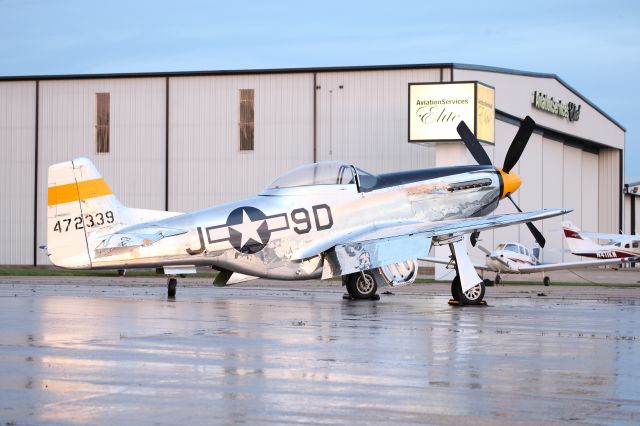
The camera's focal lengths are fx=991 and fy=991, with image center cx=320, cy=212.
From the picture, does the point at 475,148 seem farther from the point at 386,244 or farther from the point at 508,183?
the point at 386,244

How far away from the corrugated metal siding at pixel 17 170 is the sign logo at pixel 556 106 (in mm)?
29117

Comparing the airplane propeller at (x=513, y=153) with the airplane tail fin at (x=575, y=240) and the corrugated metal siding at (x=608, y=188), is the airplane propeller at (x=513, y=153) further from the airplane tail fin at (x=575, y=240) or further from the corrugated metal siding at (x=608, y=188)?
the corrugated metal siding at (x=608, y=188)

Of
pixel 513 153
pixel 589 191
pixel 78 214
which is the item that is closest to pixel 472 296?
pixel 513 153

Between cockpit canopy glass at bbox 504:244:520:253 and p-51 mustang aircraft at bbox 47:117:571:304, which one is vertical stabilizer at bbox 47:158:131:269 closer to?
p-51 mustang aircraft at bbox 47:117:571:304

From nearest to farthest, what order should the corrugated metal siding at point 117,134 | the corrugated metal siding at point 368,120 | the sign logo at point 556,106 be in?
the corrugated metal siding at point 368,120 → the corrugated metal siding at point 117,134 → the sign logo at point 556,106

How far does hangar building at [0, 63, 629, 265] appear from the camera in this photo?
51.9 m

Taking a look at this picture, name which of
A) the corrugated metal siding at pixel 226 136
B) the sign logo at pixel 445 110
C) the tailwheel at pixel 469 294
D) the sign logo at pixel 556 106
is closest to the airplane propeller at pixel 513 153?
the tailwheel at pixel 469 294

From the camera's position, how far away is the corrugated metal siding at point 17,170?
55406mm

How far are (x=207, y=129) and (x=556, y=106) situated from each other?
73.6ft

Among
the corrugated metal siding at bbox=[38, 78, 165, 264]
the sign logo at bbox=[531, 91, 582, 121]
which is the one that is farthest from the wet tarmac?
the sign logo at bbox=[531, 91, 582, 121]

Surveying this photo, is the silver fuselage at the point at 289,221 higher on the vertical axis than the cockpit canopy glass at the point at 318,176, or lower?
lower

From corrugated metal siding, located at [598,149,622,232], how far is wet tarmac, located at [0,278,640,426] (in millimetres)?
64000

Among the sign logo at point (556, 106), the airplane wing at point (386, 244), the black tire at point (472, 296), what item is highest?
the sign logo at point (556, 106)

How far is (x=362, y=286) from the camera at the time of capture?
74.2ft
